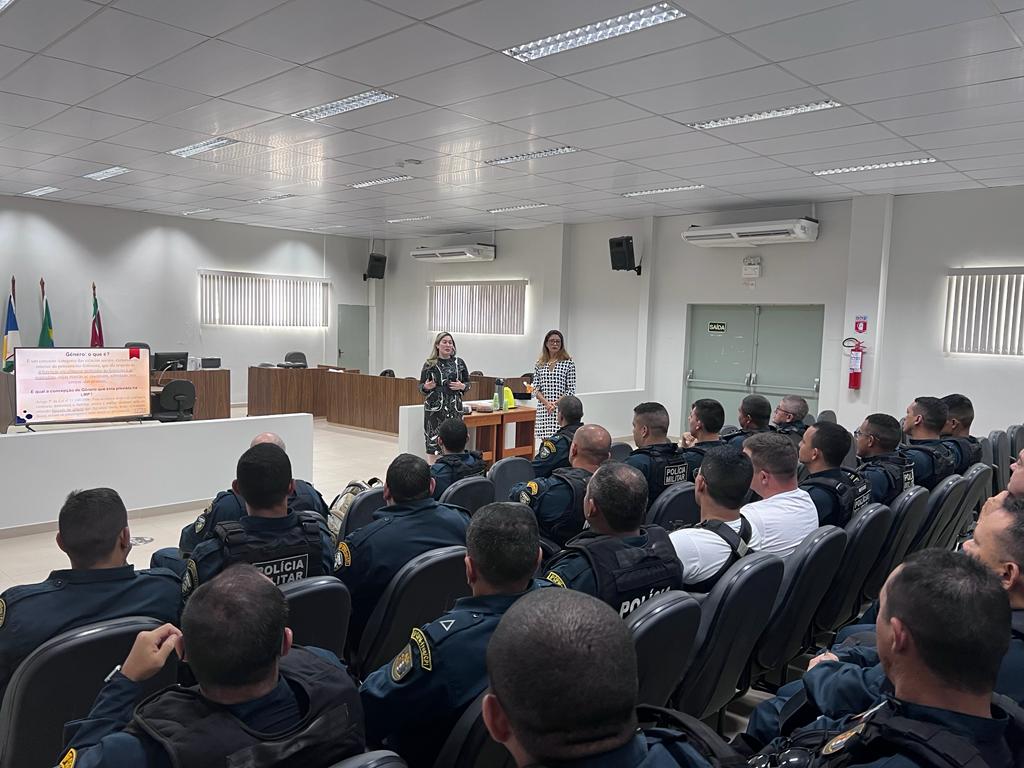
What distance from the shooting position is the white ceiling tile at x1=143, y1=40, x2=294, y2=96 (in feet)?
14.1

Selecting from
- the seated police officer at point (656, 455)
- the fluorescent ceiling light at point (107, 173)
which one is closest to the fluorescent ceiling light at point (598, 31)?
the seated police officer at point (656, 455)

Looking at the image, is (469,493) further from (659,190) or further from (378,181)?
(659,190)

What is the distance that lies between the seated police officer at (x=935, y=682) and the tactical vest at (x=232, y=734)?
2.52ft

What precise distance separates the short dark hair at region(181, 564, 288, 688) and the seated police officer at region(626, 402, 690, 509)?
9.05 ft

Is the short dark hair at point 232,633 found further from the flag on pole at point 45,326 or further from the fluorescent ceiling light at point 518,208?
the flag on pole at point 45,326

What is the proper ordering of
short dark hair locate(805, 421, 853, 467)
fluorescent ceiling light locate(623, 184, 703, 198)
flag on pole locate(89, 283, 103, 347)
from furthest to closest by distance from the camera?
flag on pole locate(89, 283, 103, 347) < fluorescent ceiling light locate(623, 184, 703, 198) < short dark hair locate(805, 421, 853, 467)

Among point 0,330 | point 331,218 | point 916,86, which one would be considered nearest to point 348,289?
point 331,218

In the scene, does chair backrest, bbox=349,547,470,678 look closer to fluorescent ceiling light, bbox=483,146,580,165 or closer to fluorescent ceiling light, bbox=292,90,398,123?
fluorescent ceiling light, bbox=292,90,398,123

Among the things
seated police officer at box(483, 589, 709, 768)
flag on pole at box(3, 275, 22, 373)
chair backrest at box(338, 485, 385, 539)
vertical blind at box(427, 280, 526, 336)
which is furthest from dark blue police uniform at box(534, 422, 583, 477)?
flag on pole at box(3, 275, 22, 373)

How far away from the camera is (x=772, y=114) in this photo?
530 centimetres

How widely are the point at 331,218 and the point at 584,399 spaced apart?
17.1 feet

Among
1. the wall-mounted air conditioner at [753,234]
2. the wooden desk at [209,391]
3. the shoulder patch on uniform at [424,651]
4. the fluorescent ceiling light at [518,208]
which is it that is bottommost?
the wooden desk at [209,391]

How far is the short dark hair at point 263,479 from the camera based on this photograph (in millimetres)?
2334

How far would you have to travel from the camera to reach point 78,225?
10500 millimetres
